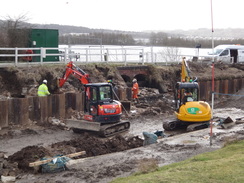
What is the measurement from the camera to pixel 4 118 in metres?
19.0

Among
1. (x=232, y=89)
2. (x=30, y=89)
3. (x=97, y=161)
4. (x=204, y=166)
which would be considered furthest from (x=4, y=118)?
(x=232, y=89)

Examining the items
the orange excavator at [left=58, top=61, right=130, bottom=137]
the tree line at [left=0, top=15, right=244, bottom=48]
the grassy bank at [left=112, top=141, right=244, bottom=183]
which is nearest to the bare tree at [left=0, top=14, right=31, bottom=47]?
the tree line at [left=0, top=15, right=244, bottom=48]

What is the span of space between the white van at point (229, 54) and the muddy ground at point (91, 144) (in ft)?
48.1

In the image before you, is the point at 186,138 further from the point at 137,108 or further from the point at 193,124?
the point at 137,108

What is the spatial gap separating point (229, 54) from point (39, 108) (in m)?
29.6

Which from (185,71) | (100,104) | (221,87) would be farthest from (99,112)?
(221,87)

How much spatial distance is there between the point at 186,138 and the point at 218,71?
75.5ft

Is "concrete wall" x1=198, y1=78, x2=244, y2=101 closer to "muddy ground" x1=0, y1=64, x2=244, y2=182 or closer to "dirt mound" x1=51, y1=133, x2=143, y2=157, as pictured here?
"muddy ground" x1=0, y1=64, x2=244, y2=182

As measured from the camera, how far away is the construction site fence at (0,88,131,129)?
757 inches

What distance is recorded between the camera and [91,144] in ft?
51.8

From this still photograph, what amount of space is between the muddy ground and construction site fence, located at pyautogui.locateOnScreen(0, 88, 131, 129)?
0.46 m

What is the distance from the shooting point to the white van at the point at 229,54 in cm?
4470

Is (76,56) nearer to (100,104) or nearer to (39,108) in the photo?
(39,108)

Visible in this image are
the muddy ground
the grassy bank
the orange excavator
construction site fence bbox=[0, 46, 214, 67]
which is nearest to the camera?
the grassy bank
